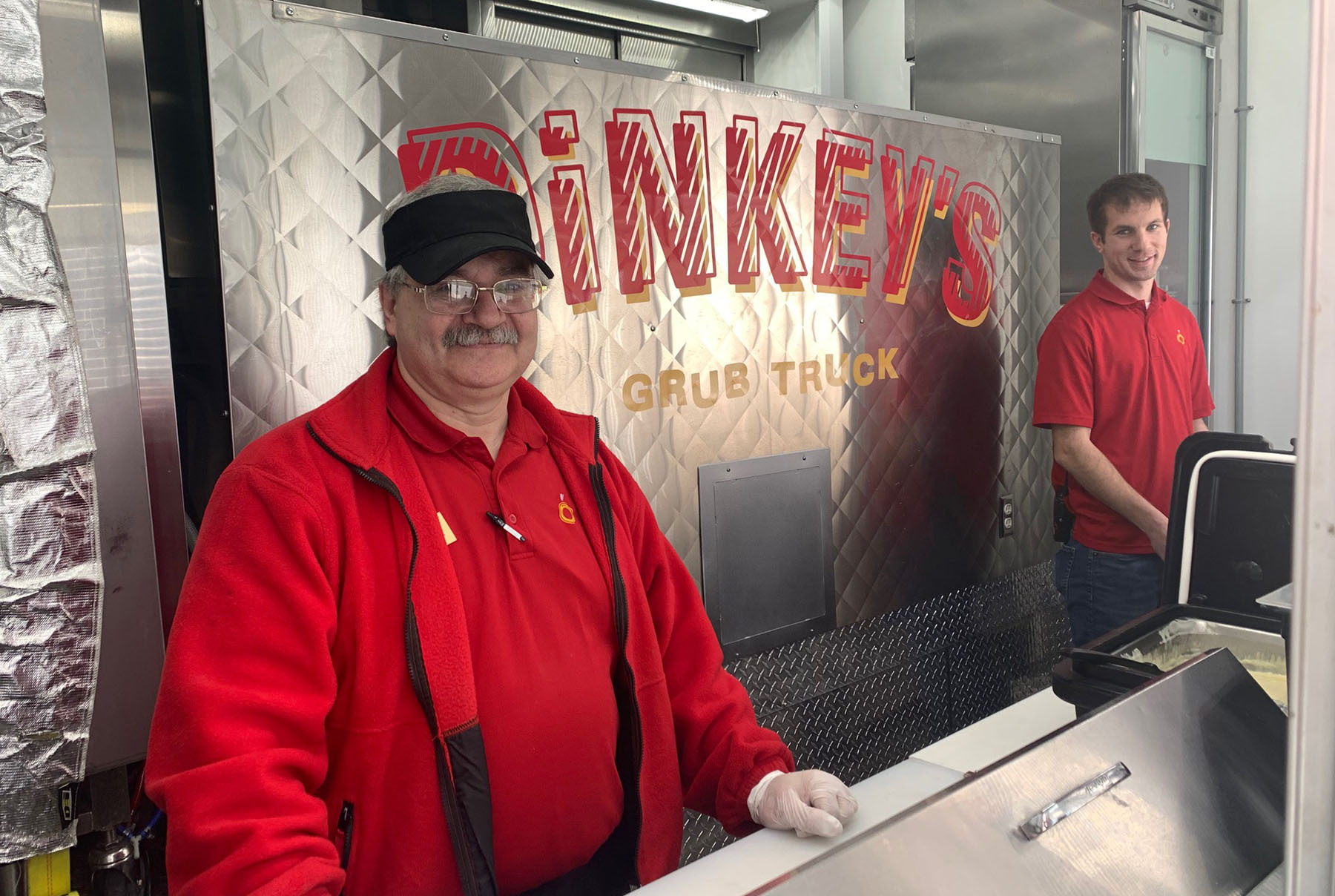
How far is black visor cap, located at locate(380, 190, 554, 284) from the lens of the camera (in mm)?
1486

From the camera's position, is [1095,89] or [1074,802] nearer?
[1074,802]

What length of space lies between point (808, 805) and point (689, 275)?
67.8 inches

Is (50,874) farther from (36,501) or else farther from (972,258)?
(972,258)

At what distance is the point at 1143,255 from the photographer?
121 inches

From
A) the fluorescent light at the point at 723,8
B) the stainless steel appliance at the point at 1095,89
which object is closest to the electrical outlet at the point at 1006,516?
the stainless steel appliance at the point at 1095,89

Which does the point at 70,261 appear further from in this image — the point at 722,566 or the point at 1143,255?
the point at 1143,255

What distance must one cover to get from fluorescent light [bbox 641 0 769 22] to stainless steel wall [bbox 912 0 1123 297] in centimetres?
72

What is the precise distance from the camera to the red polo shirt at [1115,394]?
9.91 feet

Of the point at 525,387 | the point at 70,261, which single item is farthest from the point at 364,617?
the point at 70,261

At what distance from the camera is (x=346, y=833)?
4.26 feet

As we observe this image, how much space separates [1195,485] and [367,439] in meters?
1.56

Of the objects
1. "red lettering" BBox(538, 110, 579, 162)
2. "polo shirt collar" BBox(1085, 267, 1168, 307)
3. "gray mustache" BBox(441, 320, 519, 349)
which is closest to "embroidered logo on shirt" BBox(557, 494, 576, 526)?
"gray mustache" BBox(441, 320, 519, 349)

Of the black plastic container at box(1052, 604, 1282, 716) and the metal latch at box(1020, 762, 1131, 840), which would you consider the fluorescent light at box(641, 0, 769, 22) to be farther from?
the metal latch at box(1020, 762, 1131, 840)

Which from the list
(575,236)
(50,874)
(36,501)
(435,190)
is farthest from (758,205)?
(50,874)
